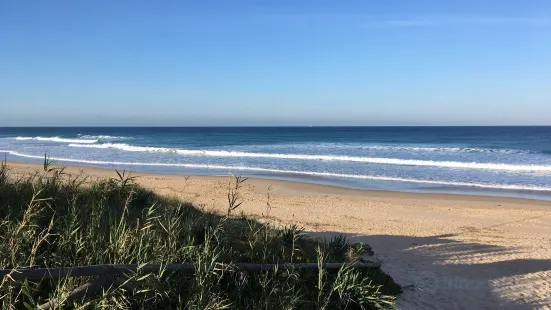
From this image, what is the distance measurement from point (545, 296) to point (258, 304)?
4.51 meters

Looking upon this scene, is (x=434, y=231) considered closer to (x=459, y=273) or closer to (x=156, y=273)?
(x=459, y=273)

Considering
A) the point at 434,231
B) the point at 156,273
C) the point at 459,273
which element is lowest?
the point at 434,231

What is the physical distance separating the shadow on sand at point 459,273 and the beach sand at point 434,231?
0.05 feet

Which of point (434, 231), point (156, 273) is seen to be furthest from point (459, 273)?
point (156, 273)

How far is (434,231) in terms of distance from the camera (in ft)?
33.7

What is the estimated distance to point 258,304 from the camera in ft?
11.6

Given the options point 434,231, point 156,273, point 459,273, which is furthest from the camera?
point 434,231

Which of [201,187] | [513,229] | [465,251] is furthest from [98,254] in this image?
[201,187]

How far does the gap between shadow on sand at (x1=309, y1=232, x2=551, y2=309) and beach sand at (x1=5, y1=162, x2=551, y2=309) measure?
15mm

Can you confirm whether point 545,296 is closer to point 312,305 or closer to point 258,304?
point 312,305

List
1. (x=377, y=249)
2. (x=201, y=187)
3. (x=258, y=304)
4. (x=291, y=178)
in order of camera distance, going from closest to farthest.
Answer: (x=258, y=304), (x=377, y=249), (x=201, y=187), (x=291, y=178)

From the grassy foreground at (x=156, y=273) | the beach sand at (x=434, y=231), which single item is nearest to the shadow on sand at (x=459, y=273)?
the beach sand at (x=434, y=231)

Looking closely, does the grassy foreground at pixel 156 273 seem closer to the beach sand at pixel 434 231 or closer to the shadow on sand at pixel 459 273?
the shadow on sand at pixel 459 273

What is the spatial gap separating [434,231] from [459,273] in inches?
146
